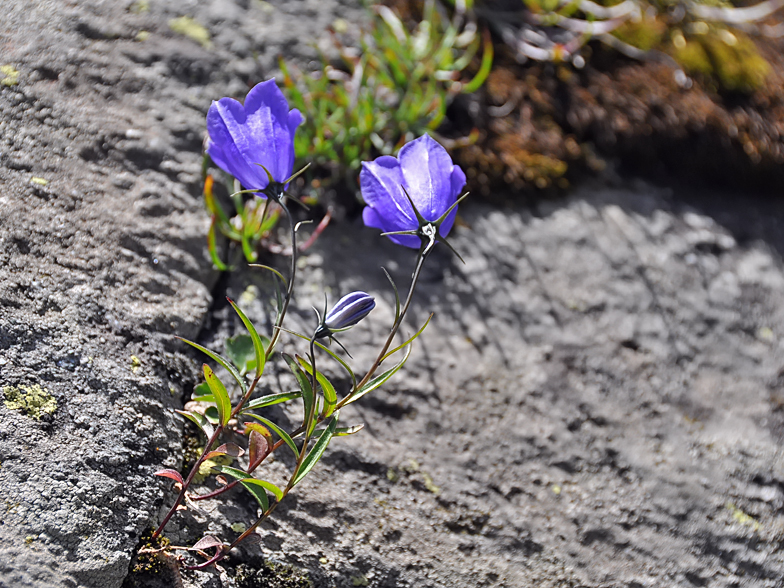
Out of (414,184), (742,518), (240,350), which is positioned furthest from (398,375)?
(742,518)

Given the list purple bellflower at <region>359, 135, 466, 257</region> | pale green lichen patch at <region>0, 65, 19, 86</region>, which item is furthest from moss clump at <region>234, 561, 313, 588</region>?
pale green lichen patch at <region>0, 65, 19, 86</region>

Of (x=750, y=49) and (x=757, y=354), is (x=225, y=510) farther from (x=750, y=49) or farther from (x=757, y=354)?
(x=750, y=49)

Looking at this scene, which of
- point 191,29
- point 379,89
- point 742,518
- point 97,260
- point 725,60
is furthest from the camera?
point 725,60

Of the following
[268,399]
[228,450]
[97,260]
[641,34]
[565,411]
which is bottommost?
[565,411]

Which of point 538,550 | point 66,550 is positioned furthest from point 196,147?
point 538,550

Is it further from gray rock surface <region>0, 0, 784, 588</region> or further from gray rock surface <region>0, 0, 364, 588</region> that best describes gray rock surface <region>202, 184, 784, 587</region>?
gray rock surface <region>0, 0, 364, 588</region>

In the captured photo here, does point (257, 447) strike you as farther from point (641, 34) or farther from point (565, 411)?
point (641, 34)

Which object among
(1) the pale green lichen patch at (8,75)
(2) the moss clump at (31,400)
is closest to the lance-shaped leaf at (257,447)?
(2) the moss clump at (31,400)
